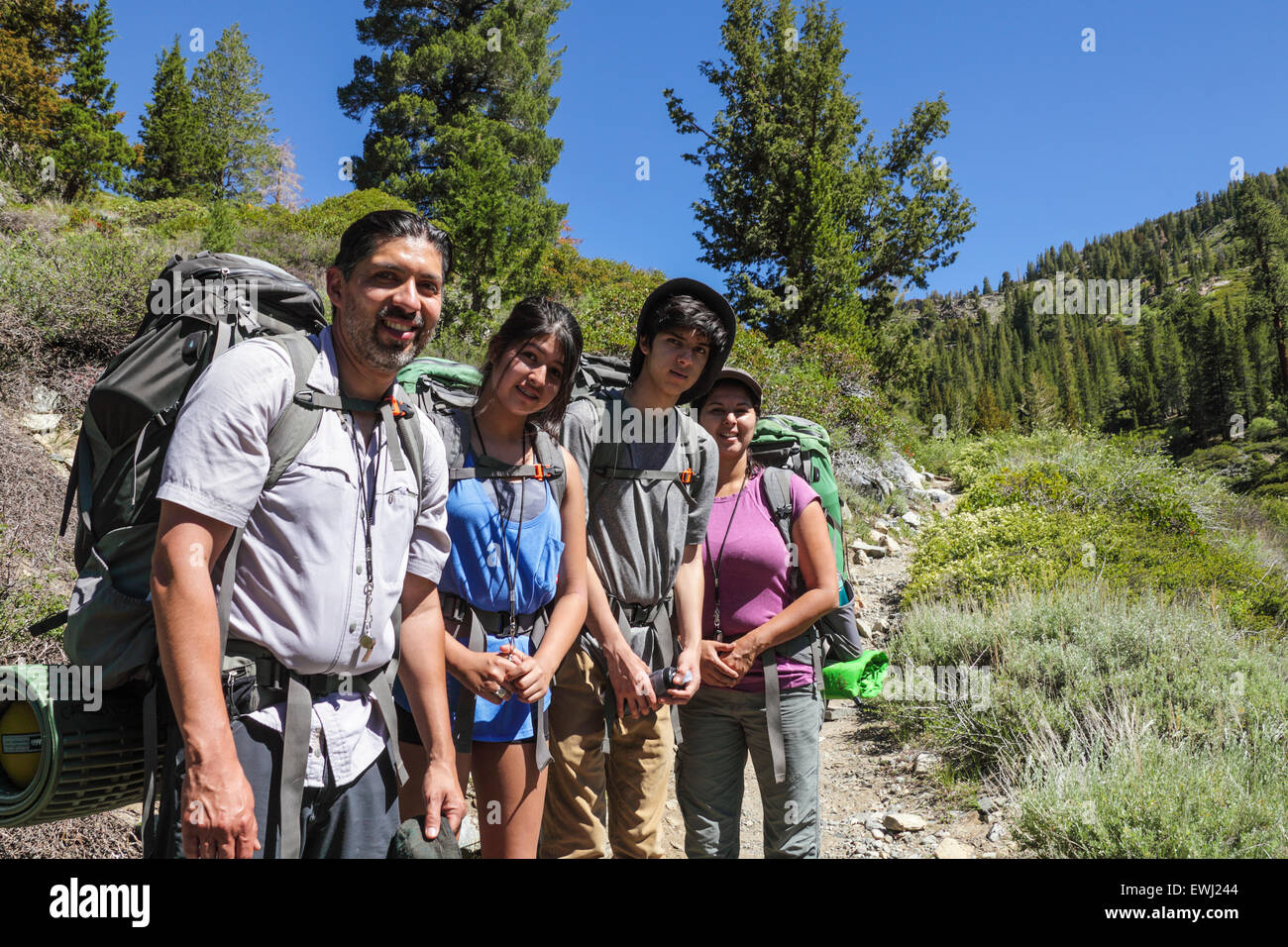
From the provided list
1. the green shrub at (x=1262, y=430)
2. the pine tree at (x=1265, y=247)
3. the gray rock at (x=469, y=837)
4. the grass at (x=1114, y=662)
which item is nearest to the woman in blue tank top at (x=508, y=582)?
the gray rock at (x=469, y=837)

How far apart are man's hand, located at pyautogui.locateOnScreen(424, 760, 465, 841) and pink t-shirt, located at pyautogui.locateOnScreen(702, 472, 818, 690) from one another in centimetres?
123

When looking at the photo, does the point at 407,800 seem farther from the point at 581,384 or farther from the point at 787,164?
the point at 787,164

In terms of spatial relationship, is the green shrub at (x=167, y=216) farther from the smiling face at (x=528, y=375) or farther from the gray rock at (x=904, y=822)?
the gray rock at (x=904, y=822)

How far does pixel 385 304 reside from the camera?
1.68 m

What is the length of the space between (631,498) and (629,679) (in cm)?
59

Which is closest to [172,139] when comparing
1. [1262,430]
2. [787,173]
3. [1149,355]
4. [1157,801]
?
[787,173]

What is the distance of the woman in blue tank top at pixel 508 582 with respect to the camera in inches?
80.0

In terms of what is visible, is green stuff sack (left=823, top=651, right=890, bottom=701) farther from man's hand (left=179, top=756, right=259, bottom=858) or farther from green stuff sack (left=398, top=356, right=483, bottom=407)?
man's hand (left=179, top=756, right=259, bottom=858)

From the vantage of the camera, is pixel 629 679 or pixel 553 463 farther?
pixel 629 679

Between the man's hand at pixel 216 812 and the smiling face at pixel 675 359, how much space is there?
5.59 feet

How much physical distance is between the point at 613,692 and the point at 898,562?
9.33 metres

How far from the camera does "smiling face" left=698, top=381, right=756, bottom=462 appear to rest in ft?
9.16

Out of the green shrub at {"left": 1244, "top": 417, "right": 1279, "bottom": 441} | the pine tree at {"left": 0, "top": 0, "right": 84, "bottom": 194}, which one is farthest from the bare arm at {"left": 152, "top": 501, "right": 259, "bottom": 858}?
the green shrub at {"left": 1244, "top": 417, "right": 1279, "bottom": 441}

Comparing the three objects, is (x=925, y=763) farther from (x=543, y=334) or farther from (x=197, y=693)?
(x=197, y=693)
